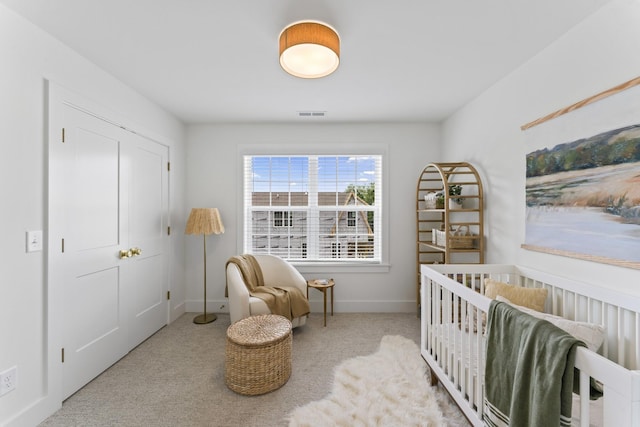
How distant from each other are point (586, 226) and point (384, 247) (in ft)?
6.85

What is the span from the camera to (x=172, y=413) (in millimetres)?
1791

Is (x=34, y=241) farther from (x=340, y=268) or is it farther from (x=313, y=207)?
(x=340, y=268)

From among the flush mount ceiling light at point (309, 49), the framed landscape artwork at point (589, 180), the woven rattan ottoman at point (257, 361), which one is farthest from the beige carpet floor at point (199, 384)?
the flush mount ceiling light at point (309, 49)

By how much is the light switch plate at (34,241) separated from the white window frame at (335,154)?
6.45 feet

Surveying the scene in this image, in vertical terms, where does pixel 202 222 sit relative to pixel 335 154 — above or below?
below

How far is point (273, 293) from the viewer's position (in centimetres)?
285

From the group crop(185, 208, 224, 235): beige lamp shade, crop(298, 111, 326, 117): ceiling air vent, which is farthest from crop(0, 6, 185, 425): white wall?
crop(298, 111, 326, 117): ceiling air vent

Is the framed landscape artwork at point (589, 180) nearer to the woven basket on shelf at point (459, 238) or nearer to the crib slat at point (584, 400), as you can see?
the woven basket on shelf at point (459, 238)

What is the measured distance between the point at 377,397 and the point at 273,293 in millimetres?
1368

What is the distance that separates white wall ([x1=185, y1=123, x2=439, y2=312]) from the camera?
11.6 feet

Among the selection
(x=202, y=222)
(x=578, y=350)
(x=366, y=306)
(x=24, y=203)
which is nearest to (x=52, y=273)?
(x=24, y=203)

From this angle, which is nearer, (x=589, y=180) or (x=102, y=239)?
(x=589, y=180)

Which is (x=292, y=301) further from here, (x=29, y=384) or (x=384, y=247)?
(x=29, y=384)

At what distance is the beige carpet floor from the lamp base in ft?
0.46
